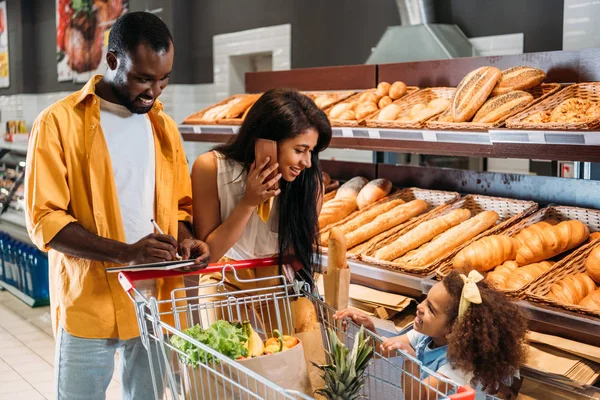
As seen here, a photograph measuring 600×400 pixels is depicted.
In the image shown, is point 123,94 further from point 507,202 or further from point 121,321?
point 507,202

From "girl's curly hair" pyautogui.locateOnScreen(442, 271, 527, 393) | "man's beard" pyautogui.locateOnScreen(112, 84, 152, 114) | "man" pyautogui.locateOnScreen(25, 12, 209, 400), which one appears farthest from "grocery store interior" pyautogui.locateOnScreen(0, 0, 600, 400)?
"man's beard" pyautogui.locateOnScreen(112, 84, 152, 114)

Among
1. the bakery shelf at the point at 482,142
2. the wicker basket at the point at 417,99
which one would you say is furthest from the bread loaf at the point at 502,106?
the wicker basket at the point at 417,99

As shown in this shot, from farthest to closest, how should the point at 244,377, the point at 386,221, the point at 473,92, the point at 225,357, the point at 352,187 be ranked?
the point at 352,187 → the point at 386,221 → the point at 473,92 → the point at 244,377 → the point at 225,357

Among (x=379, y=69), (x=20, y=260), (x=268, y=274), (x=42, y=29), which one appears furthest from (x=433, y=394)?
(x=42, y=29)

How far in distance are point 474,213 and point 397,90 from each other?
2.80 feet

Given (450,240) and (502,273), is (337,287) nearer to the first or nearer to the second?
(502,273)

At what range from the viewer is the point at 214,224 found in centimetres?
231

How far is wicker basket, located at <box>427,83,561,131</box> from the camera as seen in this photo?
2.93 meters

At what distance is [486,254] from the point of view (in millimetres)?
2771

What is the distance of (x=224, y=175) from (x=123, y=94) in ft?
1.49

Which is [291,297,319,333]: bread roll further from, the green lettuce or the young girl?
the green lettuce

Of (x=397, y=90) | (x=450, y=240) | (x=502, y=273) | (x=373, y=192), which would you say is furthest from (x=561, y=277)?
(x=397, y=90)

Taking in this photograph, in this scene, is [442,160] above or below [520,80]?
below

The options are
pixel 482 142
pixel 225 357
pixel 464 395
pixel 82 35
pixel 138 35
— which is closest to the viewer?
pixel 464 395
